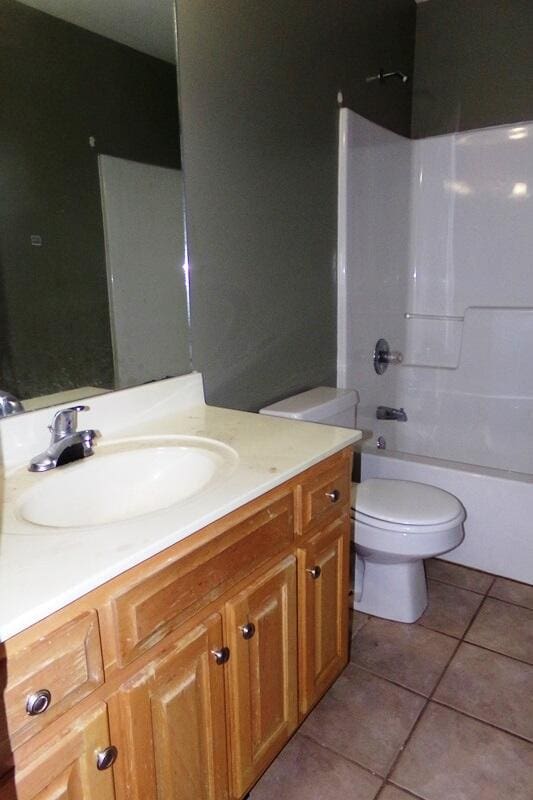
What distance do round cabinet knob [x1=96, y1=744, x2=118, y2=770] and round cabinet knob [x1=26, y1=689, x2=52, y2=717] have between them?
0.15 metres

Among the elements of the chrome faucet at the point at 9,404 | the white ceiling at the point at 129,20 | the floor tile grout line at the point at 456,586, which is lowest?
the floor tile grout line at the point at 456,586

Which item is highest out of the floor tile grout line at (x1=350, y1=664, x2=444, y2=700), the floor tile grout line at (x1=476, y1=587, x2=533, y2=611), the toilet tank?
the toilet tank

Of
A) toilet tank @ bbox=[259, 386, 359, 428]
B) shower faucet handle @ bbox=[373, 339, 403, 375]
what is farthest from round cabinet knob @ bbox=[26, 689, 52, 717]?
shower faucet handle @ bbox=[373, 339, 403, 375]

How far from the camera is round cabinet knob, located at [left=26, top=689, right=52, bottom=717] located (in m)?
0.71

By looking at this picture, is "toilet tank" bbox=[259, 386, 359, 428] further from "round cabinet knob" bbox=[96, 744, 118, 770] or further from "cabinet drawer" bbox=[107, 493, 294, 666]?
"round cabinet knob" bbox=[96, 744, 118, 770]

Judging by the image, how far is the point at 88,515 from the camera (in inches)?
46.5

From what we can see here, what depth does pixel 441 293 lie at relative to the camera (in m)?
2.86

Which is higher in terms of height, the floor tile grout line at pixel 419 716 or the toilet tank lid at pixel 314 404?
the toilet tank lid at pixel 314 404

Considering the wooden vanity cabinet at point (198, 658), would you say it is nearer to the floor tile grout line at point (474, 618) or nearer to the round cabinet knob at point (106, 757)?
the round cabinet knob at point (106, 757)

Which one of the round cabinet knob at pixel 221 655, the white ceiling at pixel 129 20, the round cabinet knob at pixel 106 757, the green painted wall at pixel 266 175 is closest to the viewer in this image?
the round cabinet knob at pixel 106 757

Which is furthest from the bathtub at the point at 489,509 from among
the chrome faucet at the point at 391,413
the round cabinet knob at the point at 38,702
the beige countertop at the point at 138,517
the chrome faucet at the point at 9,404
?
the round cabinet knob at the point at 38,702

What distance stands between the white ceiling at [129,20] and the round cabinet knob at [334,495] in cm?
Result: 120

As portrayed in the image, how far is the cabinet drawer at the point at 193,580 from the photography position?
85 cm

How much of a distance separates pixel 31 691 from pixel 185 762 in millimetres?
425
